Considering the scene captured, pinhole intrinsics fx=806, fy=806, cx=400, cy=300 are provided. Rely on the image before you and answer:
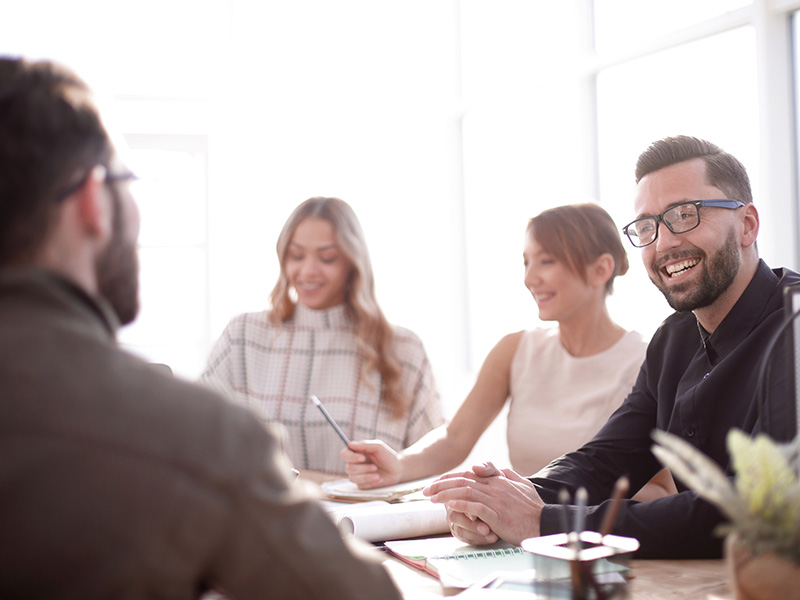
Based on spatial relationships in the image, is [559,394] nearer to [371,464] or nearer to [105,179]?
[371,464]

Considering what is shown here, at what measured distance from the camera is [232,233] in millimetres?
4855

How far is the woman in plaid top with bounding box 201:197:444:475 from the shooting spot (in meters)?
2.88

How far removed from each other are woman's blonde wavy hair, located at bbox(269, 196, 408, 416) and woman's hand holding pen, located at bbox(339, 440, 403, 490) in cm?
80

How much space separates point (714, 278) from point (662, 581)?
82cm

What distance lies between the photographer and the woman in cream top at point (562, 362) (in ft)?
7.68

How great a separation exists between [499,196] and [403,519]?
3.66 meters

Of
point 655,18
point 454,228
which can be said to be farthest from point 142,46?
point 655,18

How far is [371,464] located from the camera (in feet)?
6.72

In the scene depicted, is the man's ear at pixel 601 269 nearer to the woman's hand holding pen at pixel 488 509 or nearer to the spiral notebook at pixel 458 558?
the woman's hand holding pen at pixel 488 509

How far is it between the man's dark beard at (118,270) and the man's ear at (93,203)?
0.06 feet

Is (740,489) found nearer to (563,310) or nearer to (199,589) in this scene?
(199,589)

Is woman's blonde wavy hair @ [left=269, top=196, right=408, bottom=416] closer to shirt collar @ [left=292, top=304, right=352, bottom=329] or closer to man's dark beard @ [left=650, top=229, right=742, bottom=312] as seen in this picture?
shirt collar @ [left=292, top=304, right=352, bottom=329]

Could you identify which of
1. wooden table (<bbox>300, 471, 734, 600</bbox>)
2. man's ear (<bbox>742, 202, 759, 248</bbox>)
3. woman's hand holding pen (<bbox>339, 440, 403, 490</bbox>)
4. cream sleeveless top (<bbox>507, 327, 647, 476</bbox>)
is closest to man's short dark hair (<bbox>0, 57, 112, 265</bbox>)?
wooden table (<bbox>300, 471, 734, 600</bbox>)

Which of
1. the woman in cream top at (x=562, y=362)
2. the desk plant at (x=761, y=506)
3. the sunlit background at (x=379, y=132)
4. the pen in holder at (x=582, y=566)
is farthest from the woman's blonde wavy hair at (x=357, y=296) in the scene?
the desk plant at (x=761, y=506)
